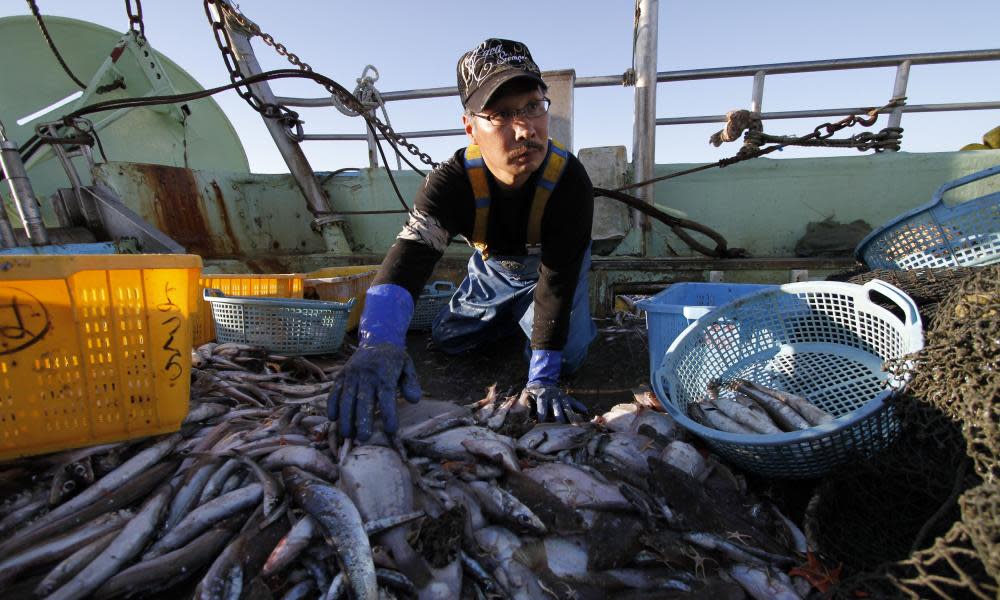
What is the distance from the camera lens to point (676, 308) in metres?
2.97

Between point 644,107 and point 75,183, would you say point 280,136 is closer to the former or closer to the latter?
point 75,183

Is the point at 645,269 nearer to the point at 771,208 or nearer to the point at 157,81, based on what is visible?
the point at 771,208

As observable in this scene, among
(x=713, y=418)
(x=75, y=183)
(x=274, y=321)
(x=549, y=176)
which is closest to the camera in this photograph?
(x=713, y=418)

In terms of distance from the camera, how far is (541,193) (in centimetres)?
285

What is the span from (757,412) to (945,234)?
1.79 meters

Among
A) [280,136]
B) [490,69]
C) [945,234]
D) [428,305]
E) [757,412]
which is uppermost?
[280,136]

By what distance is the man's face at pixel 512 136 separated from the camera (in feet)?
7.80

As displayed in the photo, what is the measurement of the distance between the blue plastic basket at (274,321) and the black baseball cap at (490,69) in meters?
2.06

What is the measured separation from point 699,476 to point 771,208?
14.9ft

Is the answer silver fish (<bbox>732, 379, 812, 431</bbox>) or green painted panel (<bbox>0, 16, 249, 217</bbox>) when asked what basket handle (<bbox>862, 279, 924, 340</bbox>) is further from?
green painted panel (<bbox>0, 16, 249, 217</bbox>)

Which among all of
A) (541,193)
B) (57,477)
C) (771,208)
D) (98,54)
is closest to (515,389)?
(541,193)

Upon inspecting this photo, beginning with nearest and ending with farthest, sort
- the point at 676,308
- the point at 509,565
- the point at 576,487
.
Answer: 1. the point at 509,565
2. the point at 576,487
3. the point at 676,308

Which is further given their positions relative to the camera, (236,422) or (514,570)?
(236,422)

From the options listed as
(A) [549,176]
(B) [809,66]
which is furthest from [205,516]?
(B) [809,66]
